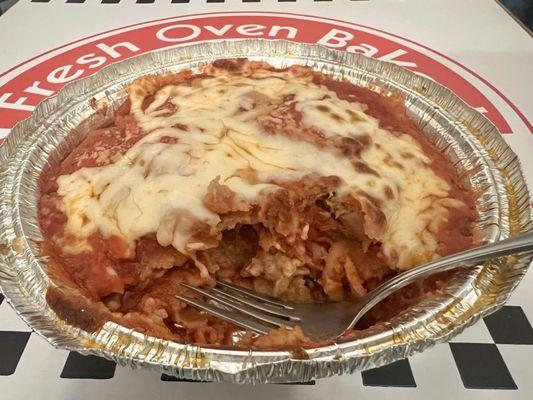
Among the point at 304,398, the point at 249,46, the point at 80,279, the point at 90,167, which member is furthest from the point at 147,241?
the point at 249,46

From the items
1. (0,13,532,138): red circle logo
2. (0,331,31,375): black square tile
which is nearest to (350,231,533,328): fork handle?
(0,331,31,375): black square tile

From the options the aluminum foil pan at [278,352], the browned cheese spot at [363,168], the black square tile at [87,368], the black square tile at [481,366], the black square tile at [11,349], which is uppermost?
the browned cheese spot at [363,168]

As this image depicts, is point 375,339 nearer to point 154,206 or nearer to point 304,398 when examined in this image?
point 304,398

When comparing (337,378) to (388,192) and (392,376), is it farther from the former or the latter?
(388,192)

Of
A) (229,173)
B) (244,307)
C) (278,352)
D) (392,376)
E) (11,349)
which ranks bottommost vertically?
(11,349)

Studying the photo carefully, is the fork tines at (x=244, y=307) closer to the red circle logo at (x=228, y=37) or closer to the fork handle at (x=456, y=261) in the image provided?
the fork handle at (x=456, y=261)

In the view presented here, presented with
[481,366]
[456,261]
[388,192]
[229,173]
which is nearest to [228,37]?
[229,173]

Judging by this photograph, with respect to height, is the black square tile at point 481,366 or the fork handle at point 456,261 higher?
the fork handle at point 456,261

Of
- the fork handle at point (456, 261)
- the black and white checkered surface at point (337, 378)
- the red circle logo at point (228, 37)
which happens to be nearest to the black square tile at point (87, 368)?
the black and white checkered surface at point (337, 378)
